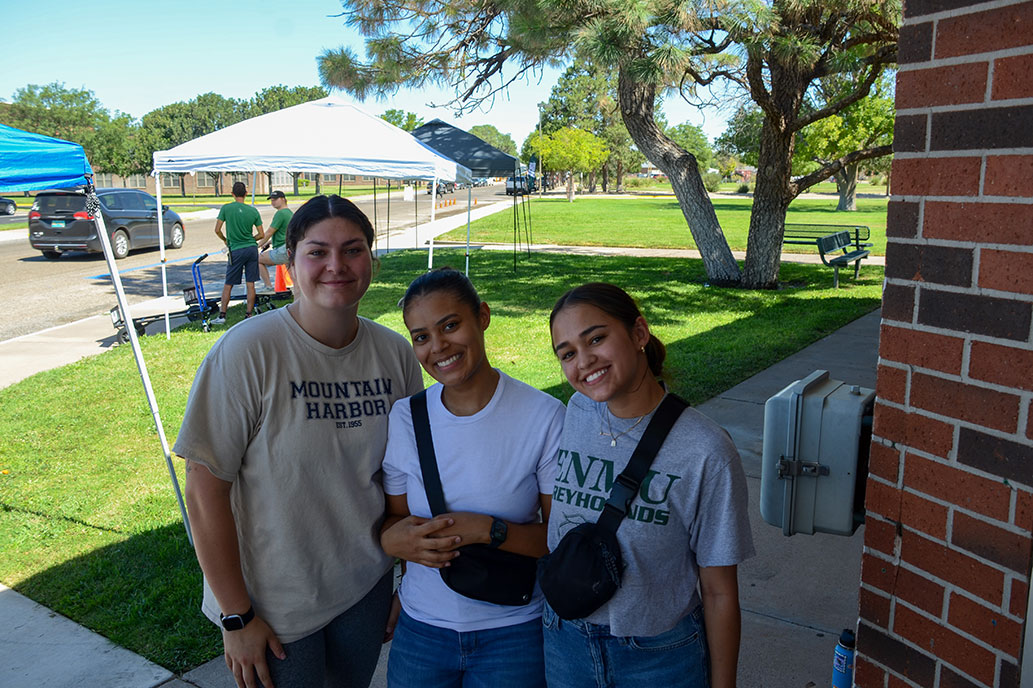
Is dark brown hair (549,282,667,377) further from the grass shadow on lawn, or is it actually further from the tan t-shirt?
the grass shadow on lawn

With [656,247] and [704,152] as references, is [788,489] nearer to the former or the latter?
[656,247]

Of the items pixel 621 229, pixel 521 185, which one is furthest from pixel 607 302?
pixel 521 185

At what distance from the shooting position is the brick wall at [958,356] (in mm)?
1477

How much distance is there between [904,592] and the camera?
177cm

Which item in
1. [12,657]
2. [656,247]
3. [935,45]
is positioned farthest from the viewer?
[656,247]

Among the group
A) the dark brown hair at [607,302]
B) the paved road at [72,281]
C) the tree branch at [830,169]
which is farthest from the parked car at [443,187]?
the dark brown hair at [607,302]

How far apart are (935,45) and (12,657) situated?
392 cm

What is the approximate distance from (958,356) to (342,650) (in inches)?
63.6

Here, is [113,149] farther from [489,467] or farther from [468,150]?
[489,467]

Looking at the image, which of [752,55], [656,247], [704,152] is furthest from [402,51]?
[704,152]

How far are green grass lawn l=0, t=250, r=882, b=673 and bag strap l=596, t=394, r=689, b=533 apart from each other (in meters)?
0.27

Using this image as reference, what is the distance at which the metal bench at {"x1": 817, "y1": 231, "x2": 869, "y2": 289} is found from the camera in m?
13.3

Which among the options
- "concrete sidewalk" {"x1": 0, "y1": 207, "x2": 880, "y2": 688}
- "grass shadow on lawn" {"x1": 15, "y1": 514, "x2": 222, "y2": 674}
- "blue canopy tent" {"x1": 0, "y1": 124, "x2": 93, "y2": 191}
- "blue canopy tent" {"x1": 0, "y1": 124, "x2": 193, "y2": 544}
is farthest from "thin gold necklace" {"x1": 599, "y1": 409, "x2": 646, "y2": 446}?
"blue canopy tent" {"x1": 0, "y1": 124, "x2": 93, "y2": 191}

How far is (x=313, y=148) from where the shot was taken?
9195 millimetres
